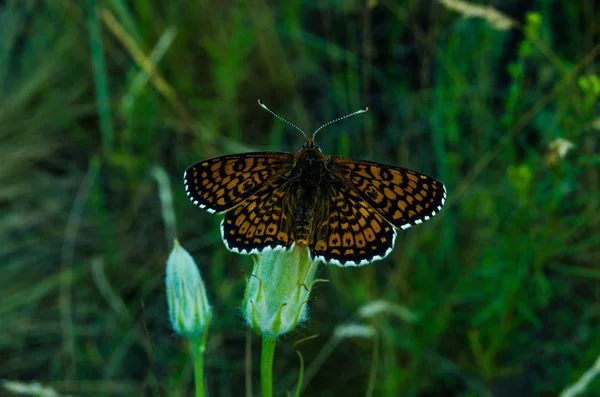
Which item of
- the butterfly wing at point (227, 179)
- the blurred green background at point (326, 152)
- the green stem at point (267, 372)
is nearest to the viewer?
the green stem at point (267, 372)

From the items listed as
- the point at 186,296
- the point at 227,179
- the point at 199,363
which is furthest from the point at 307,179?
the point at 199,363

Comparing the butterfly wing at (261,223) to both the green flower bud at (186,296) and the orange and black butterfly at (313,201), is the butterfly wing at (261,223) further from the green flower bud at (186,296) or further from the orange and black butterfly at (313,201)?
the green flower bud at (186,296)

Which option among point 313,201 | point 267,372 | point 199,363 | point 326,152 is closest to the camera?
point 267,372

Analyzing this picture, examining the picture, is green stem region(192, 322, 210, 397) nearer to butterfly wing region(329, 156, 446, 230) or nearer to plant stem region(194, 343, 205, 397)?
plant stem region(194, 343, 205, 397)

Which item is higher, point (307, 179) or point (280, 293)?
point (307, 179)

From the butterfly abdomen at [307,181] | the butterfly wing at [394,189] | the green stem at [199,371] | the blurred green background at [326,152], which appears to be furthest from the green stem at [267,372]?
the blurred green background at [326,152]

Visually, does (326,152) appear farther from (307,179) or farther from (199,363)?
(199,363)

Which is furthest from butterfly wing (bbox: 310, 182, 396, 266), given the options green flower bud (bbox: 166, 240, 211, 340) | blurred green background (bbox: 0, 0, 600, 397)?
blurred green background (bbox: 0, 0, 600, 397)
